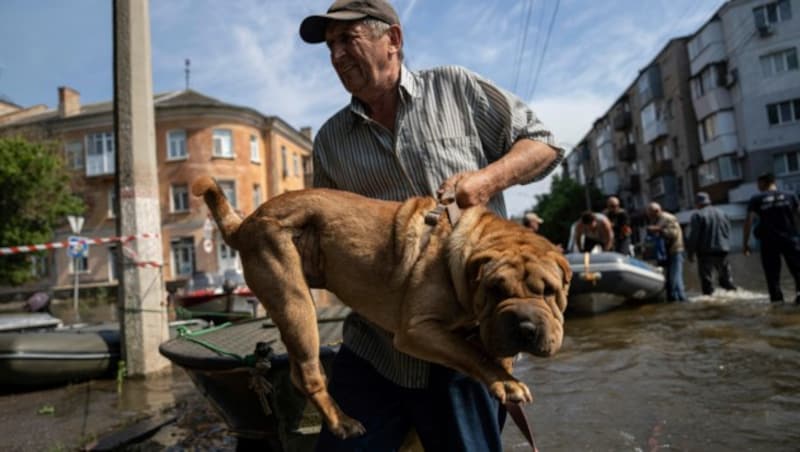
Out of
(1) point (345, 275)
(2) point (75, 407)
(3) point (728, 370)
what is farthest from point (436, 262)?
(2) point (75, 407)

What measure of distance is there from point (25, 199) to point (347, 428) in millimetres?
33636

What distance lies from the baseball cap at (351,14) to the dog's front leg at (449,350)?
1.27m

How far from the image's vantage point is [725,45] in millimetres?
39125

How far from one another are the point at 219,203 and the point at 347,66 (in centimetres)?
79

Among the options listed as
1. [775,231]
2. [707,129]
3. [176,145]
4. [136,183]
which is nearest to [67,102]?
[176,145]

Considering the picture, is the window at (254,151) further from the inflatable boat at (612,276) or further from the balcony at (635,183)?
the balcony at (635,183)

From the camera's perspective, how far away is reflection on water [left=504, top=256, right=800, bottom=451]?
428 cm

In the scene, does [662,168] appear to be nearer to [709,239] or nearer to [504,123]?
[709,239]

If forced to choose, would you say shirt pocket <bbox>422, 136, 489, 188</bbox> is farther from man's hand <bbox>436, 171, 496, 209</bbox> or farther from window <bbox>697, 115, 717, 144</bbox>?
window <bbox>697, 115, 717, 144</bbox>

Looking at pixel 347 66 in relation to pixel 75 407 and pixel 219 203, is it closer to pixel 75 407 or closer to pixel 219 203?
pixel 219 203

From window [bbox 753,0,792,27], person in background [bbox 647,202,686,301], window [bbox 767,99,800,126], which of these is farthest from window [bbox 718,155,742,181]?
person in background [bbox 647,202,686,301]

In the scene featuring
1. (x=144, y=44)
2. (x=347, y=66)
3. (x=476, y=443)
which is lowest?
(x=476, y=443)

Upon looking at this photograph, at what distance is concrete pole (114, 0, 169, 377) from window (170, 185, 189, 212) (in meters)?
30.4

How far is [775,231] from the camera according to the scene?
32.6ft
